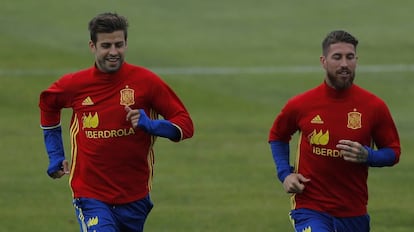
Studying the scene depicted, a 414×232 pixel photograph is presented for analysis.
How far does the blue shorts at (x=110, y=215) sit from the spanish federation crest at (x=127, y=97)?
887mm

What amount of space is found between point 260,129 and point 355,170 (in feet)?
46.9

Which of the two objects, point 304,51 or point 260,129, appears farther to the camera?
point 304,51

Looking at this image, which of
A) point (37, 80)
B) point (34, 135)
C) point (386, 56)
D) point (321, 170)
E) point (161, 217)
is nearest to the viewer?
point (321, 170)

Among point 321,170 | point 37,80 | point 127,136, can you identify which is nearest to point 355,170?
point 321,170

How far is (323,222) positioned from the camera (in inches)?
432

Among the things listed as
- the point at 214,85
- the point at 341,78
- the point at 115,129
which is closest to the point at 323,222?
the point at 341,78

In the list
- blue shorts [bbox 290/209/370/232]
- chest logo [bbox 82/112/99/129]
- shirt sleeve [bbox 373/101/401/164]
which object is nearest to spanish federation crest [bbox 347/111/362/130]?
shirt sleeve [bbox 373/101/401/164]

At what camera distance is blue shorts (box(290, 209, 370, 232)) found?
10.9 metres

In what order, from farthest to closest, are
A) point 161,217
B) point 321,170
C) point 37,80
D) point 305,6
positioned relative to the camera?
point 305,6
point 37,80
point 161,217
point 321,170

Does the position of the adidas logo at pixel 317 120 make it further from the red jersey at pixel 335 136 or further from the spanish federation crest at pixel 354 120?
the spanish federation crest at pixel 354 120

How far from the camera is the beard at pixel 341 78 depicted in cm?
1080

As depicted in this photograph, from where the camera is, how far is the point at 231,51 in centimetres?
3697

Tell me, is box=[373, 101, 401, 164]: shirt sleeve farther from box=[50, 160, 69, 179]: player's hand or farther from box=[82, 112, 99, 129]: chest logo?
box=[50, 160, 69, 179]: player's hand

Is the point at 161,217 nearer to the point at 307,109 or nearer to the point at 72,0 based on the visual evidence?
the point at 307,109
